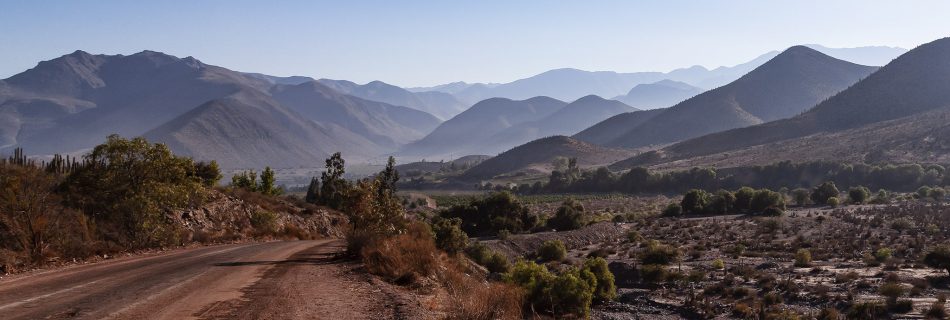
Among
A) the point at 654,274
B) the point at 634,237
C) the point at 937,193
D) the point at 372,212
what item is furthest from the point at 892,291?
the point at 937,193

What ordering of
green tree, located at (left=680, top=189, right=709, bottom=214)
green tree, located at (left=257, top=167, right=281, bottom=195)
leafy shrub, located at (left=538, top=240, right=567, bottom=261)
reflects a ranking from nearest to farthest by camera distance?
leafy shrub, located at (left=538, top=240, right=567, bottom=261) < green tree, located at (left=257, top=167, right=281, bottom=195) < green tree, located at (left=680, top=189, right=709, bottom=214)

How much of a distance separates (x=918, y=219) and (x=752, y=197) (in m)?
18.4

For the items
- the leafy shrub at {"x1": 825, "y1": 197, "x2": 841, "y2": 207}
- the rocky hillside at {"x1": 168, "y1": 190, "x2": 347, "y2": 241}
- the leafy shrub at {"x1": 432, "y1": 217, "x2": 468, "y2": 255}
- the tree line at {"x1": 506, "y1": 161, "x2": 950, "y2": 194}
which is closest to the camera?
the rocky hillside at {"x1": 168, "y1": 190, "x2": 347, "y2": 241}

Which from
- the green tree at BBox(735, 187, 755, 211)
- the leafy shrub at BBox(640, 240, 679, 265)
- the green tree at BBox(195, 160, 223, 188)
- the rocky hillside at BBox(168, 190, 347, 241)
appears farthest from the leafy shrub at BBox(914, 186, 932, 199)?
the green tree at BBox(195, 160, 223, 188)

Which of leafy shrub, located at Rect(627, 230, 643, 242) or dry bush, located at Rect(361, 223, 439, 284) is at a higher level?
dry bush, located at Rect(361, 223, 439, 284)

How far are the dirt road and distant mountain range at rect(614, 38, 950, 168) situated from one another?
400 ft

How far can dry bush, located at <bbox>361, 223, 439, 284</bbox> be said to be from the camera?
55.1 ft

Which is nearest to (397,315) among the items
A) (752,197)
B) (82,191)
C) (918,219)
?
(82,191)

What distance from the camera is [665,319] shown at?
28703 millimetres

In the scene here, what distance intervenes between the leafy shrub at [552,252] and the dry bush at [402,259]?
28549 millimetres

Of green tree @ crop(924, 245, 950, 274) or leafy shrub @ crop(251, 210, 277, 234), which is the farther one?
leafy shrub @ crop(251, 210, 277, 234)

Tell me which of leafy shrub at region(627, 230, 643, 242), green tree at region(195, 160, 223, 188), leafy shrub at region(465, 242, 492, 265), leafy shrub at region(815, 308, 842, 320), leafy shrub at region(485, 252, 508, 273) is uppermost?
green tree at region(195, 160, 223, 188)

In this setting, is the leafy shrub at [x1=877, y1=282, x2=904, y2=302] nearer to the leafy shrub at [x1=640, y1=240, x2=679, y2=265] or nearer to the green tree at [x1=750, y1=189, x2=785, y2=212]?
the leafy shrub at [x1=640, y1=240, x2=679, y2=265]

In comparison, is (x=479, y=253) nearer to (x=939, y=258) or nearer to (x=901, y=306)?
(x=901, y=306)
